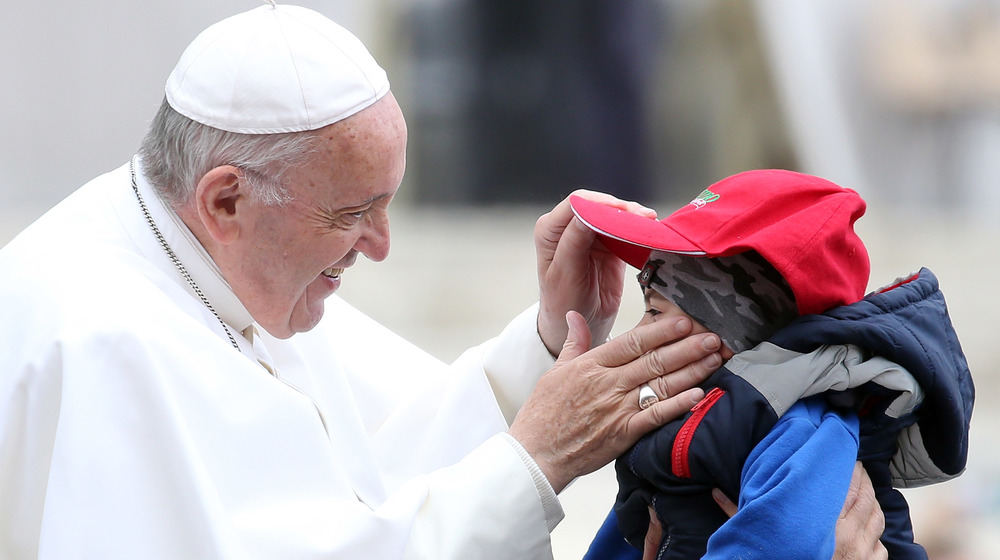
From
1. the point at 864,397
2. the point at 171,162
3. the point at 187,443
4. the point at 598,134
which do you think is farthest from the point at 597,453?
the point at 598,134

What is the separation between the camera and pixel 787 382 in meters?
1.82

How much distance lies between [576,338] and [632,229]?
1.32ft

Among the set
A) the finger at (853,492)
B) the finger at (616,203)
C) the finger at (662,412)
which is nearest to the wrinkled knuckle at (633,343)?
the finger at (662,412)

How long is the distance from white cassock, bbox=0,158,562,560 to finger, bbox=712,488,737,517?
1.23ft

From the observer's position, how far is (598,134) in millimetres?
7414

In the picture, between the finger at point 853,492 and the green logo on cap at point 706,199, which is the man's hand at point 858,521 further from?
the green logo on cap at point 706,199

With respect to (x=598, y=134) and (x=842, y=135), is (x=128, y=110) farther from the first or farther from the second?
(x=842, y=135)

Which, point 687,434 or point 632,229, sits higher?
point 632,229

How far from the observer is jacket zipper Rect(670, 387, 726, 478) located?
1866 mm

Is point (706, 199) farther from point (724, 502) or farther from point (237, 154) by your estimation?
point (237, 154)

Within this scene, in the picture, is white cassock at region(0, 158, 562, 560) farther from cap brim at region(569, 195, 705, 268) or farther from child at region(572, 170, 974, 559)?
cap brim at region(569, 195, 705, 268)

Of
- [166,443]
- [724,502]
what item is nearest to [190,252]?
[166,443]

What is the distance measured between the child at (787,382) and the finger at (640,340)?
0.04 metres

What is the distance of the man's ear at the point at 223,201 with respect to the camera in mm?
2107
